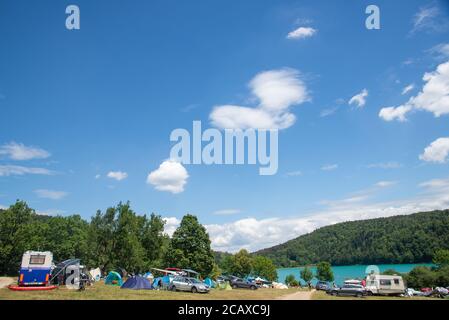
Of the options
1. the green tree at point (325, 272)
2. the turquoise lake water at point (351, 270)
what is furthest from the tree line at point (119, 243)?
the turquoise lake water at point (351, 270)

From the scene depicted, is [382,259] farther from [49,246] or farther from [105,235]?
[49,246]

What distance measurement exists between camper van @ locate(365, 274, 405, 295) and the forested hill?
71370 millimetres

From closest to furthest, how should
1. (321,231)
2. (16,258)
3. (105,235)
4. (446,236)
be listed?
(16,258), (105,235), (446,236), (321,231)

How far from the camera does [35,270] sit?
70.2ft

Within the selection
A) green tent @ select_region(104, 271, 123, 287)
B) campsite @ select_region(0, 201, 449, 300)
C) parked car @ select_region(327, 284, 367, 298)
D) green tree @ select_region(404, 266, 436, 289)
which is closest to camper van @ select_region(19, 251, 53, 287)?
campsite @ select_region(0, 201, 449, 300)

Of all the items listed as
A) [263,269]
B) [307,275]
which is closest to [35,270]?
[263,269]

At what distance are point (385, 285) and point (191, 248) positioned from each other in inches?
1219

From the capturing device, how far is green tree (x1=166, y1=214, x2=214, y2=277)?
168 feet

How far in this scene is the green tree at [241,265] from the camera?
285 ft
